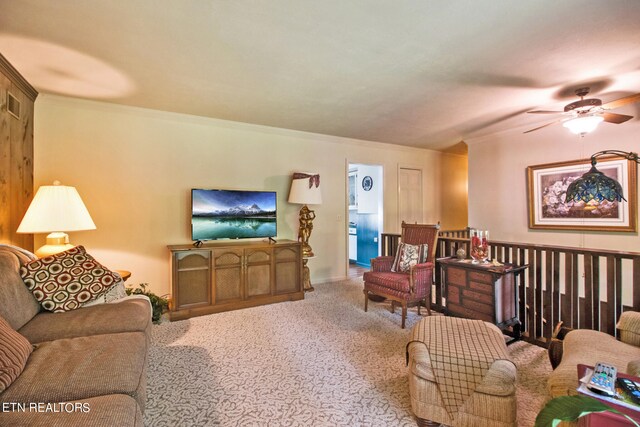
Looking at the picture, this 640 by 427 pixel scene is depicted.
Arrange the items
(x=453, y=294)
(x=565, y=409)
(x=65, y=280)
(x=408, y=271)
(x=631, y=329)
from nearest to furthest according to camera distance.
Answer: (x=565, y=409), (x=631, y=329), (x=65, y=280), (x=453, y=294), (x=408, y=271)

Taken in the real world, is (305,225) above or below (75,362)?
above

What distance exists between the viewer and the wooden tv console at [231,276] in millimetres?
3225

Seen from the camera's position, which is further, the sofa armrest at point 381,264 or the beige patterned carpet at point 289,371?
the sofa armrest at point 381,264

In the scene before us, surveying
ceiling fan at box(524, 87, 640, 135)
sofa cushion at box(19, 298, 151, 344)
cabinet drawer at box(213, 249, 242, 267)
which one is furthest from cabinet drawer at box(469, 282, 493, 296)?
Answer: sofa cushion at box(19, 298, 151, 344)

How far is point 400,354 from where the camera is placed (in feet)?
8.02

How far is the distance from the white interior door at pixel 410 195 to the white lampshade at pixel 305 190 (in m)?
2.20

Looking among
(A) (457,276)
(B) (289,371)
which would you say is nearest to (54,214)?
(B) (289,371)

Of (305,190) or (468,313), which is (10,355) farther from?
(305,190)

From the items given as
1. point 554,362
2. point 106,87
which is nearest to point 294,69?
point 106,87

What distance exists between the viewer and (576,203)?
12.6ft

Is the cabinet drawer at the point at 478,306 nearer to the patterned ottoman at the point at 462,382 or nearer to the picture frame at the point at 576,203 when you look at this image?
the patterned ottoman at the point at 462,382

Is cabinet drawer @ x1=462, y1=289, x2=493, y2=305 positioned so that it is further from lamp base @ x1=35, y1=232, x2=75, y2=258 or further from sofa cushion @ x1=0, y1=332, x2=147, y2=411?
lamp base @ x1=35, y1=232, x2=75, y2=258

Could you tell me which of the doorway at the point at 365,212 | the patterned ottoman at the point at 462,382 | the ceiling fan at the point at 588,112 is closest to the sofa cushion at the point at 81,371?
the patterned ottoman at the point at 462,382

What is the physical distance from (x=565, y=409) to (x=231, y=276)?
10.9 feet
